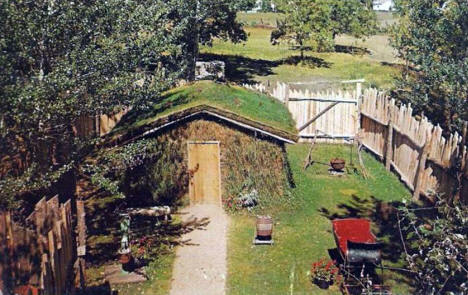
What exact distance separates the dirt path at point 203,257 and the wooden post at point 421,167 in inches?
252

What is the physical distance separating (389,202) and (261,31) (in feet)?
170

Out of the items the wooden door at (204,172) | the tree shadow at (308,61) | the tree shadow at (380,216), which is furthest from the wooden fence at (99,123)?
the tree shadow at (308,61)

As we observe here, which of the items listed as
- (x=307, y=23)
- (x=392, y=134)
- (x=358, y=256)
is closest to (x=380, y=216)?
(x=392, y=134)

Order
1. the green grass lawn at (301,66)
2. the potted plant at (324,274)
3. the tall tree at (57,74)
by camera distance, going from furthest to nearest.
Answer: the green grass lawn at (301,66)
the potted plant at (324,274)
the tall tree at (57,74)

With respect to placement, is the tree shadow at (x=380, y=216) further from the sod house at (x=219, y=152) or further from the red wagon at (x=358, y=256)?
the sod house at (x=219, y=152)

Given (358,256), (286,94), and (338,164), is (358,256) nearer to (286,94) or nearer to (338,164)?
(338,164)

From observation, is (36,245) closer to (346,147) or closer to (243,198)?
(243,198)

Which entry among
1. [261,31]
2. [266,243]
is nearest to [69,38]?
[266,243]

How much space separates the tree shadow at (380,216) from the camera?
13609mm

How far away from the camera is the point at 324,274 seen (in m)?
11.8

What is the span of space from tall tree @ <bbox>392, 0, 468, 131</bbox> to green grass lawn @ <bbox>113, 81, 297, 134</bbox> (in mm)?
6375

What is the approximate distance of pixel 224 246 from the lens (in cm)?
1407

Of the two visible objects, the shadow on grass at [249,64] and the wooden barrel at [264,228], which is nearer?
the wooden barrel at [264,228]

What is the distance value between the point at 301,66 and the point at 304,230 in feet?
95.5
